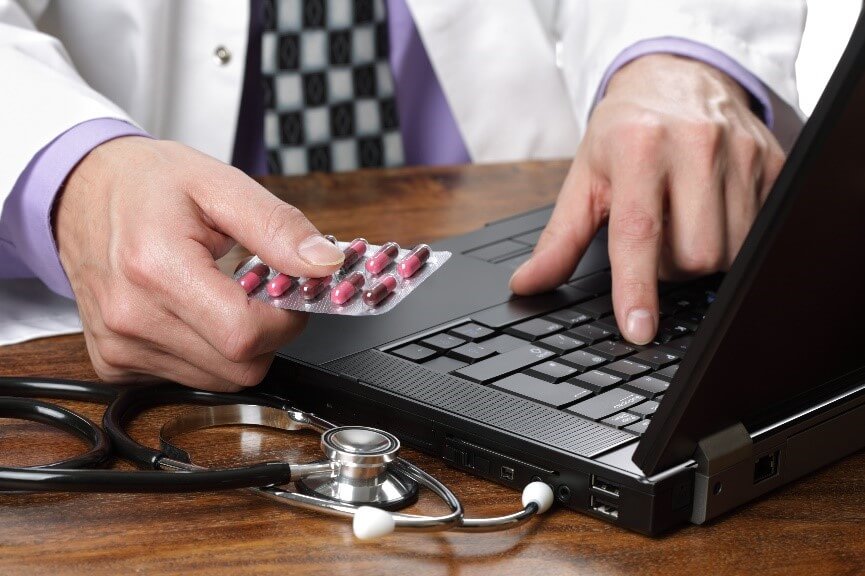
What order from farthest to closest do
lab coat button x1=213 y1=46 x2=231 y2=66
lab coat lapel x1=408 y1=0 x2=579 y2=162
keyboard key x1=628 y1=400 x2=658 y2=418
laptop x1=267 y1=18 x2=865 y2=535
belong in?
lab coat lapel x1=408 y1=0 x2=579 y2=162, lab coat button x1=213 y1=46 x2=231 y2=66, keyboard key x1=628 y1=400 x2=658 y2=418, laptop x1=267 y1=18 x2=865 y2=535

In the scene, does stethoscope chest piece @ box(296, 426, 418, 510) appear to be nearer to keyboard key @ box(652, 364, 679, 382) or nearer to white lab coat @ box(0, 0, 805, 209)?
keyboard key @ box(652, 364, 679, 382)

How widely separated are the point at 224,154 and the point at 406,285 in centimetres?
76

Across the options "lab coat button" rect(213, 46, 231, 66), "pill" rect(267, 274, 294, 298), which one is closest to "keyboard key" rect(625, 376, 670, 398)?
"pill" rect(267, 274, 294, 298)

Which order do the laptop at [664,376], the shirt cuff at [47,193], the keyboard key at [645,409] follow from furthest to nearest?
the shirt cuff at [47,193] < the keyboard key at [645,409] < the laptop at [664,376]

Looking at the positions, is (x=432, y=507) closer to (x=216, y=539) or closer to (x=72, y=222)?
(x=216, y=539)

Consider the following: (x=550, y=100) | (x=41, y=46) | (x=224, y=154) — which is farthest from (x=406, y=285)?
(x=550, y=100)

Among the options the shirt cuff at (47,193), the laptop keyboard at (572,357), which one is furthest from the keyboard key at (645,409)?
the shirt cuff at (47,193)

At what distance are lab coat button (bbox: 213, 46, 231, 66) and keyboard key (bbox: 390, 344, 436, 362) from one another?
0.73m

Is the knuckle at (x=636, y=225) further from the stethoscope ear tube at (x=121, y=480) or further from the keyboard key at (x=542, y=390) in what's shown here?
the stethoscope ear tube at (x=121, y=480)

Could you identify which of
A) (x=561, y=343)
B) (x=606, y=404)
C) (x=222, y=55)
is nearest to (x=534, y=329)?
(x=561, y=343)

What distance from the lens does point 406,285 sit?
25.8 inches

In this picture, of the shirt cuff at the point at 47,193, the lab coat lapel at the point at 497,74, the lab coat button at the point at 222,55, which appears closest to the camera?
the shirt cuff at the point at 47,193

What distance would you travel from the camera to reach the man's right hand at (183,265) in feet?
2.18

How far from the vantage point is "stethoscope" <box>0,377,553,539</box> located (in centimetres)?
54
